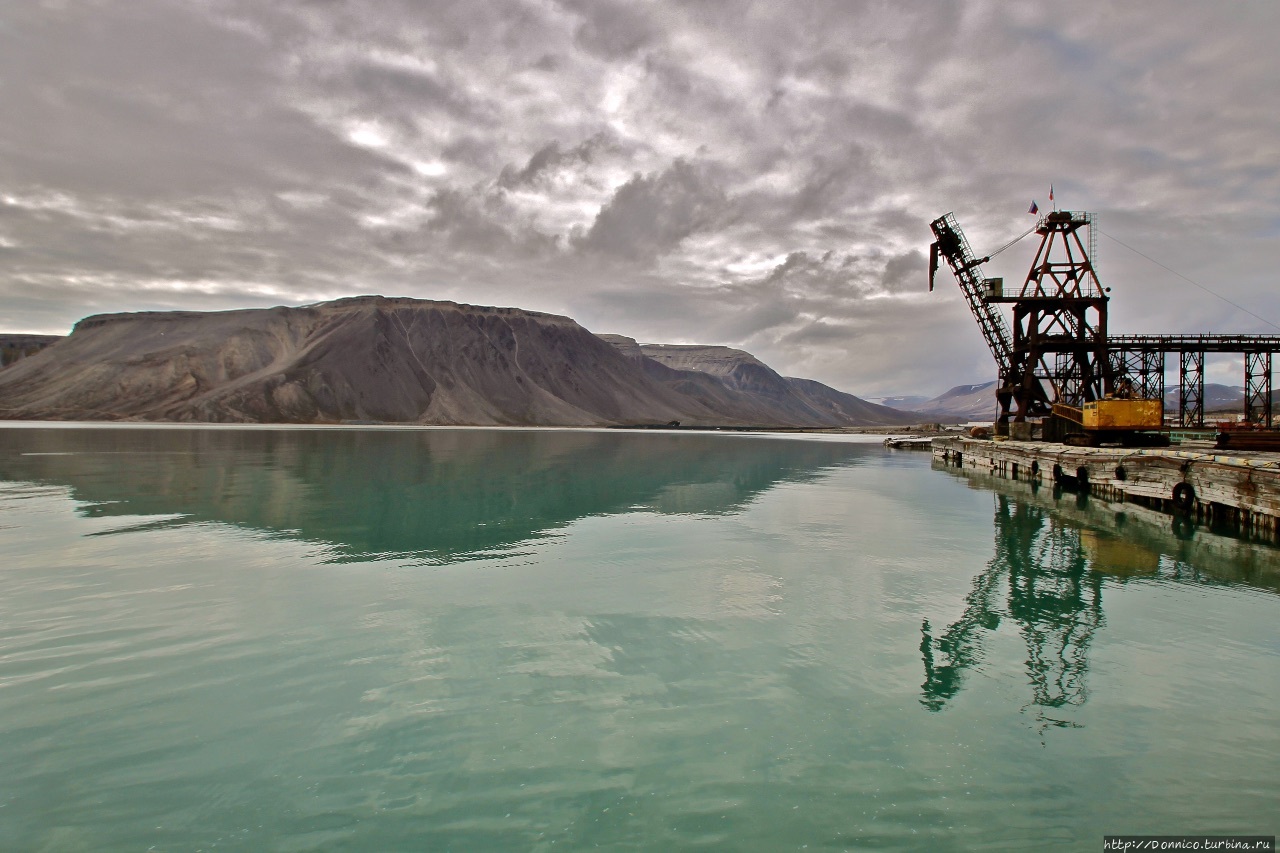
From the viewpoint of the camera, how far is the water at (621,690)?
17.2 ft

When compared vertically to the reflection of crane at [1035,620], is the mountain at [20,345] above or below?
above

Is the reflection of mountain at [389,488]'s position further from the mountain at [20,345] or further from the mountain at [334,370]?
the mountain at [20,345]

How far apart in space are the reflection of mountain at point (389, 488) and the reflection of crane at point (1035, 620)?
31.5 feet

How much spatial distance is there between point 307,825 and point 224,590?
26.1 ft

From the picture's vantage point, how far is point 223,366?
13712 centimetres

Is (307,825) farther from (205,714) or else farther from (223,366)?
(223,366)

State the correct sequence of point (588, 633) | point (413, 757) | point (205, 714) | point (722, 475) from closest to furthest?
1. point (413, 757)
2. point (205, 714)
3. point (588, 633)
4. point (722, 475)

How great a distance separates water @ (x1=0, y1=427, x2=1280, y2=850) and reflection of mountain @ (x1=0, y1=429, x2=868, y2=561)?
900 mm

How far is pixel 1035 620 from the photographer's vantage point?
1070 centimetres

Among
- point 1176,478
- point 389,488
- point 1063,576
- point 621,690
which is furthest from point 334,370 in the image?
point 621,690

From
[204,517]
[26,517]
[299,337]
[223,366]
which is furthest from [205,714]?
[299,337]

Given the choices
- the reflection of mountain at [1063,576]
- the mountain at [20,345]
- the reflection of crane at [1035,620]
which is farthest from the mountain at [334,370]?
the reflection of crane at [1035,620]

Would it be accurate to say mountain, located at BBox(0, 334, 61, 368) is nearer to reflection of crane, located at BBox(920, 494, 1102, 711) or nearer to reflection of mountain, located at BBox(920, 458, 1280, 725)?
reflection of mountain, located at BBox(920, 458, 1280, 725)

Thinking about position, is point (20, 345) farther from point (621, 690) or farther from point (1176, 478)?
point (1176, 478)
